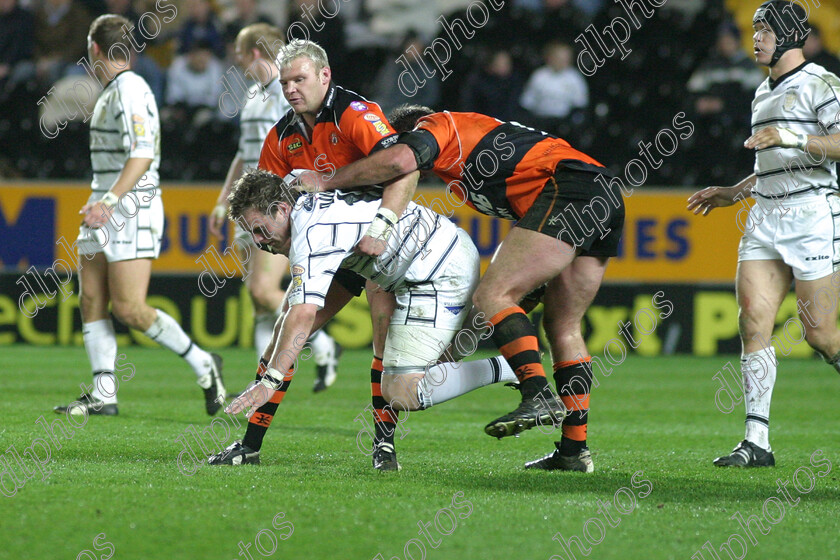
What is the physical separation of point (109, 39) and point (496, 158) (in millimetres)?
2835

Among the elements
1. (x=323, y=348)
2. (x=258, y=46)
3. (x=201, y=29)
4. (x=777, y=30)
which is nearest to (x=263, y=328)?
(x=323, y=348)

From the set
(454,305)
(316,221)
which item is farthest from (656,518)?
(316,221)

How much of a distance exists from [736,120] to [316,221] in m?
8.89

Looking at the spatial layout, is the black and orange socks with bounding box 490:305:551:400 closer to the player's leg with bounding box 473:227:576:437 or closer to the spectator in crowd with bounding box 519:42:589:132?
the player's leg with bounding box 473:227:576:437

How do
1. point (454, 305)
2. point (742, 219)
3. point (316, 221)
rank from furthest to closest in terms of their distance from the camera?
point (742, 219) < point (454, 305) < point (316, 221)

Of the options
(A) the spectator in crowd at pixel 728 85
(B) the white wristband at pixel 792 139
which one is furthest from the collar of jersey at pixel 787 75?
(A) the spectator in crowd at pixel 728 85

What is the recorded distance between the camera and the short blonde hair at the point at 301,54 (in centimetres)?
459

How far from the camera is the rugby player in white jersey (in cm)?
400

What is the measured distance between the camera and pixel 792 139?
4723 millimetres

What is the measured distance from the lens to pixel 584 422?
15.3 feet

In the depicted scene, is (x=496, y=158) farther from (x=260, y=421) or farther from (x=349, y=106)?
(x=260, y=421)

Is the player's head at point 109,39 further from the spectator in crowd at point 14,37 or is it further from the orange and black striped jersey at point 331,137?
the spectator in crowd at point 14,37

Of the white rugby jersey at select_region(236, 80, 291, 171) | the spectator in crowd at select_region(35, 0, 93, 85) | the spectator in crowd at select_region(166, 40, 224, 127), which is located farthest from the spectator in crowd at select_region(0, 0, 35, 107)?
the white rugby jersey at select_region(236, 80, 291, 171)

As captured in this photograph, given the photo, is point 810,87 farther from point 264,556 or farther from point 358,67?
point 358,67
